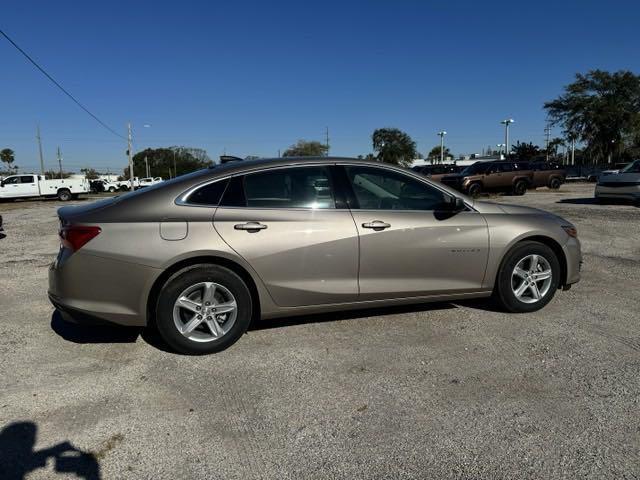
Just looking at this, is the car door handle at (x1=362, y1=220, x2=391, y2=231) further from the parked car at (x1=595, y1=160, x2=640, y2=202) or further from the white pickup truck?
the white pickup truck

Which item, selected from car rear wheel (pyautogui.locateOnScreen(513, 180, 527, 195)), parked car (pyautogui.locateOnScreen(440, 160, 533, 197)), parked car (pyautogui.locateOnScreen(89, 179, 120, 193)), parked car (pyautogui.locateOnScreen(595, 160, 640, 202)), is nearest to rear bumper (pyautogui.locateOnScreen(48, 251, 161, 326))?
parked car (pyautogui.locateOnScreen(595, 160, 640, 202))

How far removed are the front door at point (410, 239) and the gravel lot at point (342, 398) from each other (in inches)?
16.7

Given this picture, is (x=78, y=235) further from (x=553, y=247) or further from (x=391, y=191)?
(x=553, y=247)

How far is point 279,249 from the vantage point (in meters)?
3.91

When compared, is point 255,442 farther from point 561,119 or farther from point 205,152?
point 205,152

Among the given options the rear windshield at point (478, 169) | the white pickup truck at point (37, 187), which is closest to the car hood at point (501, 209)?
the rear windshield at point (478, 169)

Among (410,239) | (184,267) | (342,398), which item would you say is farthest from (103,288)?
(410,239)

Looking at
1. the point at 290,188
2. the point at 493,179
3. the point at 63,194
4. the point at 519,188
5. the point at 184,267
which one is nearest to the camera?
the point at 184,267

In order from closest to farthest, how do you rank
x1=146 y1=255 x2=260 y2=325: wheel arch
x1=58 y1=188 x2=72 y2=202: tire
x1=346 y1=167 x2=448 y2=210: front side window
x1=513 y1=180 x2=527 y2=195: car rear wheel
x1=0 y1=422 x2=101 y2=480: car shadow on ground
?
x1=0 y1=422 x2=101 y2=480: car shadow on ground
x1=146 y1=255 x2=260 y2=325: wheel arch
x1=346 y1=167 x2=448 y2=210: front side window
x1=513 y1=180 x2=527 y2=195: car rear wheel
x1=58 y1=188 x2=72 y2=202: tire

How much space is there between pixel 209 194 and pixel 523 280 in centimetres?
306

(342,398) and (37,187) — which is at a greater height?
(37,187)

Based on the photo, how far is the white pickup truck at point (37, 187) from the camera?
30.5 meters

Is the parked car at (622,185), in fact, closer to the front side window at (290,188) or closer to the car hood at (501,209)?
the car hood at (501,209)

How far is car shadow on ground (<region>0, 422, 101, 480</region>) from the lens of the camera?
96.5 inches
